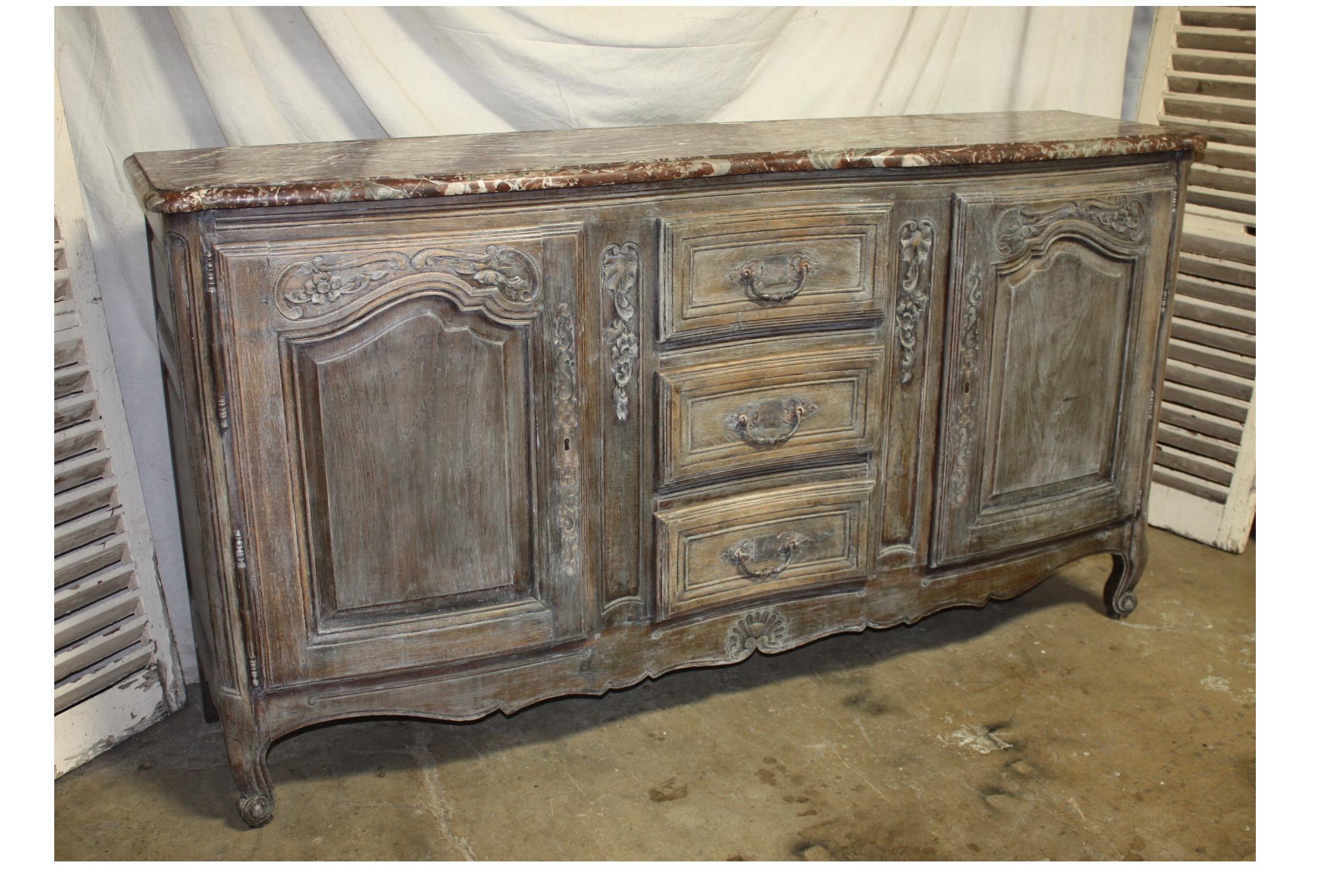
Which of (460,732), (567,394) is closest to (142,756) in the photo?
(460,732)

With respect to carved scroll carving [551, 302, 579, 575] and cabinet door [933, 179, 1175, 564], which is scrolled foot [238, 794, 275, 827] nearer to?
carved scroll carving [551, 302, 579, 575]

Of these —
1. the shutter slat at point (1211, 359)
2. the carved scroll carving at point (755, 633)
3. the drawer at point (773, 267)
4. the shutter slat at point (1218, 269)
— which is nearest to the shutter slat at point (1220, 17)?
the shutter slat at point (1218, 269)

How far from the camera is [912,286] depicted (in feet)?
7.47

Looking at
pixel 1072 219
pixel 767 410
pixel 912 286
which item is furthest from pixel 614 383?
pixel 1072 219

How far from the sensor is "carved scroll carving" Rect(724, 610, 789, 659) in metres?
2.37

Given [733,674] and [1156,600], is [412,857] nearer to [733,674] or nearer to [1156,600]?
[733,674]

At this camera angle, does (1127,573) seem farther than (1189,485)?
No

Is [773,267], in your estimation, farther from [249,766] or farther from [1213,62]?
[1213,62]

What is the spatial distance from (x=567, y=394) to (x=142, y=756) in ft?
3.54

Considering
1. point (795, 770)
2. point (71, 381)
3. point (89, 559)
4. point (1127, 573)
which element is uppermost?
point (71, 381)

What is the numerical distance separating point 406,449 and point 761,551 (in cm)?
69

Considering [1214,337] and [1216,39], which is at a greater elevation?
[1216,39]

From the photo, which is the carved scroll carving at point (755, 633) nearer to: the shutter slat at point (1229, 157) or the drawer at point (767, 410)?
the drawer at point (767, 410)

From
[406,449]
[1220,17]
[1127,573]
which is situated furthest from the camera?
[1220,17]
